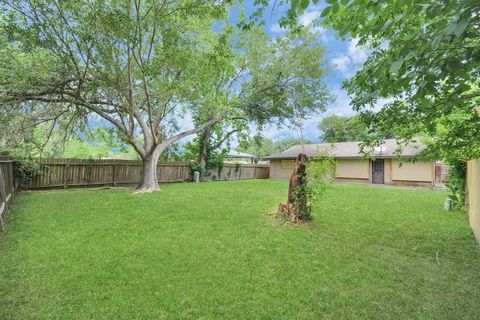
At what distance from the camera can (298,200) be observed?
661 cm

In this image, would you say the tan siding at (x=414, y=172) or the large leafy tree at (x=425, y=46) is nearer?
the large leafy tree at (x=425, y=46)

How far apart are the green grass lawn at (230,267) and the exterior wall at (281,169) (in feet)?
52.3

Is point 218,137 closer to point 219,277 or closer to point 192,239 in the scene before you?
point 192,239

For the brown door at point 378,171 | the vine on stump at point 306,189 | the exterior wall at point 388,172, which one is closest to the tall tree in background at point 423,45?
the vine on stump at point 306,189

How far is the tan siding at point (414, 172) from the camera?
57.5 feet

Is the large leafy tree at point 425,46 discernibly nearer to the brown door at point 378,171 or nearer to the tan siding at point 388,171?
the tan siding at point 388,171

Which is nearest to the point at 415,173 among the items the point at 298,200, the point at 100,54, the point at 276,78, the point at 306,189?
the point at 276,78

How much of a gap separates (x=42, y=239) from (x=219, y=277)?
124 inches

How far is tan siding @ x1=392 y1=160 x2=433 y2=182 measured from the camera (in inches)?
690

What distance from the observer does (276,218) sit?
664 cm

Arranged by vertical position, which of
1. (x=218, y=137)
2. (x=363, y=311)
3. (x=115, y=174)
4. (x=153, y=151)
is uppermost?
(x=218, y=137)

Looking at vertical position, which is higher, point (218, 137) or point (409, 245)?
point (218, 137)

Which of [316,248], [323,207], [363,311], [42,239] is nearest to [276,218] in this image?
[316,248]

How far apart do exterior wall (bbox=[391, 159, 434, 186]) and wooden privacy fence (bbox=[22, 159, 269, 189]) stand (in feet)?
40.9
